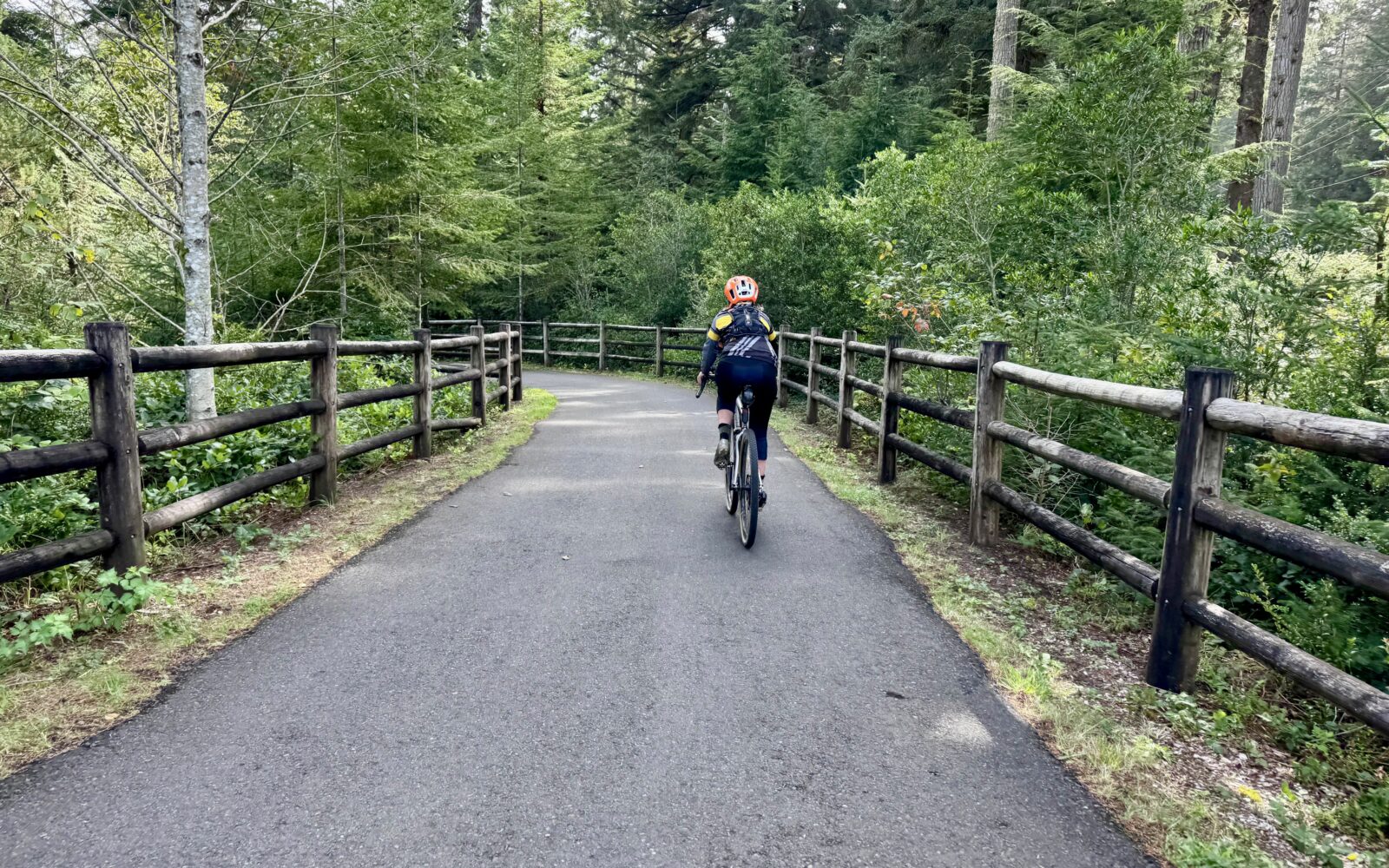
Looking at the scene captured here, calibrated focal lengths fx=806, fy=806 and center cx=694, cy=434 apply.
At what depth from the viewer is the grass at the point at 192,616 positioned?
2.93 metres

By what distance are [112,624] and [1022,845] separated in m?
3.86

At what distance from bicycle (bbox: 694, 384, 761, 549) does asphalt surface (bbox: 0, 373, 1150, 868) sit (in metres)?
0.53

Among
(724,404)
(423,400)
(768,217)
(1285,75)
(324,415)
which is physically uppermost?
(1285,75)

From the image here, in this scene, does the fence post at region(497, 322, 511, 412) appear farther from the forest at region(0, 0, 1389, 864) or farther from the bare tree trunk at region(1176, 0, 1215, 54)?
the bare tree trunk at region(1176, 0, 1215, 54)

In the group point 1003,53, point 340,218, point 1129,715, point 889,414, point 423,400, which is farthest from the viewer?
point 1003,53

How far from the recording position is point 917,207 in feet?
37.8

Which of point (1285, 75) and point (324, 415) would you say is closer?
point (324, 415)

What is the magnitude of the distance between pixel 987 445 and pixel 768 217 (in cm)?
1096

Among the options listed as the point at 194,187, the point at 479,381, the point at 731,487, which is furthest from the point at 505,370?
the point at 731,487

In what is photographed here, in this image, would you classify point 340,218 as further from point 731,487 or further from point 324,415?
point 731,487

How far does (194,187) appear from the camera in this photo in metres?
6.31

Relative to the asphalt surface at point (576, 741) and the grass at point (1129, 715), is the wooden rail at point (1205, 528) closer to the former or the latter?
the grass at point (1129, 715)

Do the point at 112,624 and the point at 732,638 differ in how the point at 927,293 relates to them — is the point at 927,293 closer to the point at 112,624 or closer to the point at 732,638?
the point at 732,638

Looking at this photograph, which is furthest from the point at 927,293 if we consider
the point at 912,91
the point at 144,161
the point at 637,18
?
the point at 637,18
